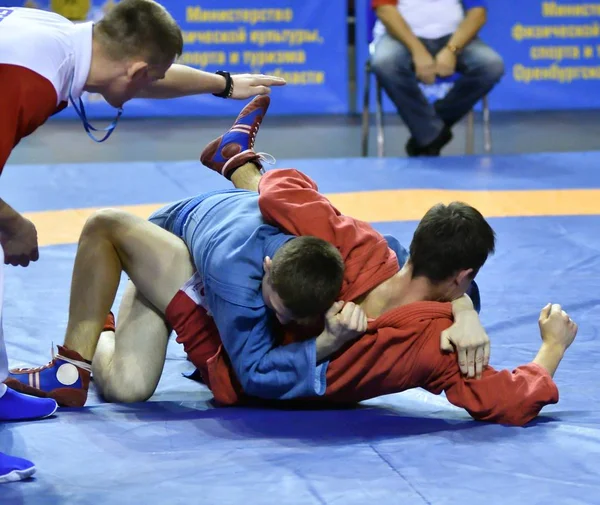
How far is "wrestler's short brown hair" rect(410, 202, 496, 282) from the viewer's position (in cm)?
264

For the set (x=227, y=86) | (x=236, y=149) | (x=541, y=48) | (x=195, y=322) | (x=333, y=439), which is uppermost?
(x=541, y=48)

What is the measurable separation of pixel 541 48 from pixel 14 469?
671cm

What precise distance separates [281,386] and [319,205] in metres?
0.51

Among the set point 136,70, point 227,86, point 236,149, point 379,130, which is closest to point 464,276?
point 136,70

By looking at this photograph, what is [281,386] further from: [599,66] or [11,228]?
[599,66]

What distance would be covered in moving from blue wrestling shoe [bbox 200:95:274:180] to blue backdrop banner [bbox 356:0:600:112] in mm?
4562

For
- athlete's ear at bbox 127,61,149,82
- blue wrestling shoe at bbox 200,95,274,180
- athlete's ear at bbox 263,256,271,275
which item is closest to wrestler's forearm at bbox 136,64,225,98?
blue wrestling shoe at bbox 200,95,274,180

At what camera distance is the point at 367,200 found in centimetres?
545

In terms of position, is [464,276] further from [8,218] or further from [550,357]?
[8,218]

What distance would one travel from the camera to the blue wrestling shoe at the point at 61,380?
295 centimetres

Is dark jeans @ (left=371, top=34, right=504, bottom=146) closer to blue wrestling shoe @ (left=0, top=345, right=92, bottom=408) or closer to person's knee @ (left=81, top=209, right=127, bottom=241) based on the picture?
person's knee @ (left=81, top=209, right=127, bottom=241)

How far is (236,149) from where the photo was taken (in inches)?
145

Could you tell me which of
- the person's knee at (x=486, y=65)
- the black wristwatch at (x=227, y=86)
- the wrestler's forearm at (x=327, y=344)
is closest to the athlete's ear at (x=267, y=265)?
the wrestler's forearm at (x=327, y=344)

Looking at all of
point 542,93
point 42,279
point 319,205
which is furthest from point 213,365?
point 542,93
